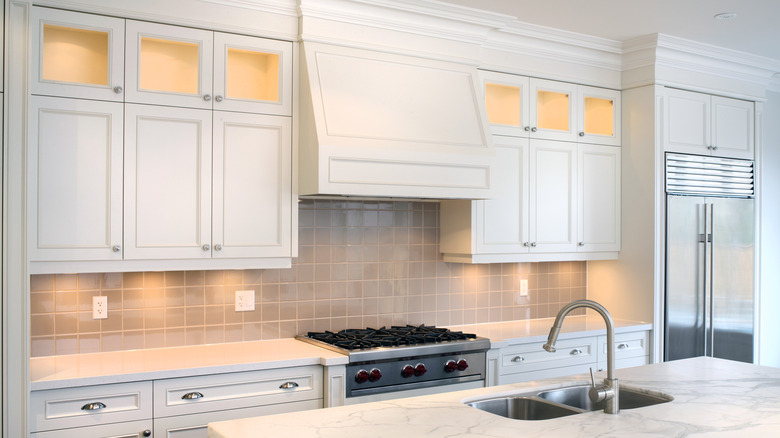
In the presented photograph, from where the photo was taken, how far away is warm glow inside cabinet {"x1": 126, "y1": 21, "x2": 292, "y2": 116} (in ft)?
10.0

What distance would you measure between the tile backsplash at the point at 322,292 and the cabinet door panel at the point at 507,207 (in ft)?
1.14

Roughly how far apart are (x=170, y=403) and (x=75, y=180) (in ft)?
3.41

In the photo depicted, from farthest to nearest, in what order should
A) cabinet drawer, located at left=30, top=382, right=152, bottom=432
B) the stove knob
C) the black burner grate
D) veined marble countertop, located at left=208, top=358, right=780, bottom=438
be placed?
1. the black burner grate
2. the stove knob
3. cabinet drawer, located at left=30, top=382, right=152, bottom=432
4. veined marble countertop, located at left=208, top=358, right=780, bottom=438

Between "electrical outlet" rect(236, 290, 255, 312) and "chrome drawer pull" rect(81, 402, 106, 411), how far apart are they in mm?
955

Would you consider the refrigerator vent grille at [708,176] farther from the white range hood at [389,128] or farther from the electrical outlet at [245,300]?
the electrical outlet at [245,300]

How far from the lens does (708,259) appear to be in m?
4.46

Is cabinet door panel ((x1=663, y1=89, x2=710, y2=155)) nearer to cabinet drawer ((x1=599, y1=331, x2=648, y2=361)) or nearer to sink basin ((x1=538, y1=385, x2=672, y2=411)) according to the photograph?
cabinet drawer ((x1=599, y1=331, x2=648, y2=361))

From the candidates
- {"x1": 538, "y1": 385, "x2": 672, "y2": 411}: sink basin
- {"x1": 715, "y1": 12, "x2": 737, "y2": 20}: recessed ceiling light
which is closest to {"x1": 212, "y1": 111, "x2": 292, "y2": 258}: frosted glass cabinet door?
{"x1": 538, "y1": 385, "x2": 672, "y2": 411}: sink basin

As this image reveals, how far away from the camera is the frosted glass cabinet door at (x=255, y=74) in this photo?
10.6ft

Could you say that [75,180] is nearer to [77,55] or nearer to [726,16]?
[77,55]

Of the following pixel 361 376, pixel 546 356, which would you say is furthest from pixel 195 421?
pixel 546 356

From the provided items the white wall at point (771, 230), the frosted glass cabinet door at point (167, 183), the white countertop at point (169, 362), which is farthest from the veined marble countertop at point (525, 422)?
the white wall at point (771, 230)

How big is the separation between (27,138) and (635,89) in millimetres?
3620

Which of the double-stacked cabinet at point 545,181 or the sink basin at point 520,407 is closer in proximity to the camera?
the sink basin at point 520,407
